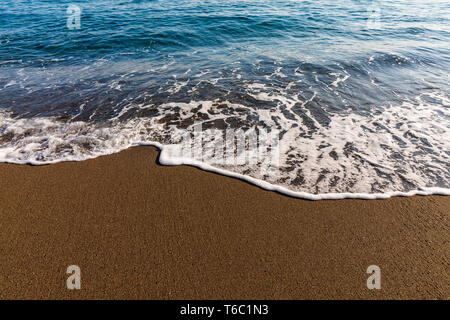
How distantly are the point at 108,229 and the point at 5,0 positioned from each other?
1081 inches

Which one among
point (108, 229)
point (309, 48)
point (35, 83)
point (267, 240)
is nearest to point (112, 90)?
point (35, 83)

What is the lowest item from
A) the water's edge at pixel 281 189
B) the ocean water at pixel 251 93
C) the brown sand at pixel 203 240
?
the brown sand at pixel 203 240

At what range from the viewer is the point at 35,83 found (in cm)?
696

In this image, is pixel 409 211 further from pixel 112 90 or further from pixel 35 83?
pixel 35 83

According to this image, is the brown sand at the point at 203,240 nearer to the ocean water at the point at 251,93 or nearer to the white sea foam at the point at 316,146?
the white sea foam at the point at 316,146

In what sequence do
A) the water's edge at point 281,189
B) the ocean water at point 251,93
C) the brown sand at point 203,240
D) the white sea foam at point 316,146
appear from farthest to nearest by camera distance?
1. the ocean water at point 251,93
2. the white sea foam at point 316,146
3. the water's edge at point 281,189
4. the brown sand at point 203,240

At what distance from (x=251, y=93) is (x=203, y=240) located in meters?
4.66

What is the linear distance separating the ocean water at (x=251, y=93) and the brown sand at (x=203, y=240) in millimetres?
415

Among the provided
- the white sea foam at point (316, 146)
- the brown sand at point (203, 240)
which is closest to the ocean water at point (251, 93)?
the white sea foam at point (316, 146)

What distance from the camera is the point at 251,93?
6445mm

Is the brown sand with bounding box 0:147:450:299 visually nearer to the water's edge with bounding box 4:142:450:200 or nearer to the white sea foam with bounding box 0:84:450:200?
the water's edge with bounding box 4:142:450:200

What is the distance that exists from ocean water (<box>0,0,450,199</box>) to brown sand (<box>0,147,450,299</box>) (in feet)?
1.36

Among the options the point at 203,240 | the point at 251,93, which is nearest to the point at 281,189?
the point at 203,240

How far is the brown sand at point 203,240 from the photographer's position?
2.40 metres
